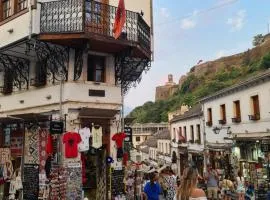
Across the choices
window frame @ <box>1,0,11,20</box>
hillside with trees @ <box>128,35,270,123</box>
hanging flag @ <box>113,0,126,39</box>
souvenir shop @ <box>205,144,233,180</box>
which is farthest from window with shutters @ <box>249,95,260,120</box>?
hillside with trees @ <box>128,35,270,123</box>

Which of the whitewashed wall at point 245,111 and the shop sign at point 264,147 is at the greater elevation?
the whitewashed wall at point 245,111

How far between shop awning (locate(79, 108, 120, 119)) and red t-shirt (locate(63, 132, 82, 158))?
96cm

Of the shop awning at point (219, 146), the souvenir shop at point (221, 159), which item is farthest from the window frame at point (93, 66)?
the souvenir shop at point (221, 159)

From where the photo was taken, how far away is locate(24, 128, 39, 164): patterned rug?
15.1m

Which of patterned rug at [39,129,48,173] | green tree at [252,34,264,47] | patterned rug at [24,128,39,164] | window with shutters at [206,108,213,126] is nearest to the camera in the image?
patterned rug at [39,129,48,173]

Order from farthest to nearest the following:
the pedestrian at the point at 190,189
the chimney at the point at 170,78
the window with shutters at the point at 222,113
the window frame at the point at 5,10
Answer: the chimney at the point at 170,78 → the window with shutters at the point at 222,113 → the window frame at the point at 5,10 → the pedestrian at the point at 190,189

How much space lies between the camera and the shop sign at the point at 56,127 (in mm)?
13141

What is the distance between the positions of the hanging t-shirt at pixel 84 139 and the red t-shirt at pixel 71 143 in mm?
261

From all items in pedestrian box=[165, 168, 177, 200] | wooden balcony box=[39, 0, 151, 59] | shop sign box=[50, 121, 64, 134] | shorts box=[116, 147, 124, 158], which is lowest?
pedestrian box=[165, 168, 177, 200]

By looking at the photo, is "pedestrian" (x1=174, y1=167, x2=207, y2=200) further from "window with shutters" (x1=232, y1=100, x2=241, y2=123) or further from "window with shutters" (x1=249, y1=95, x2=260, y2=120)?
"window with shutters" (x1=232, y1=100, x2=241, y2=123)

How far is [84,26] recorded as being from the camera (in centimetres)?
1312

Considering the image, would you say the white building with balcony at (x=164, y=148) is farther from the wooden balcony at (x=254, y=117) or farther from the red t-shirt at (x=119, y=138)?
the red t-shirt at (x=119, y=138)

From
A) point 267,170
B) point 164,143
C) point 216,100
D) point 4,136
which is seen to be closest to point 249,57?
point 164,143

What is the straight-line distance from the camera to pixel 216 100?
27.9 m
